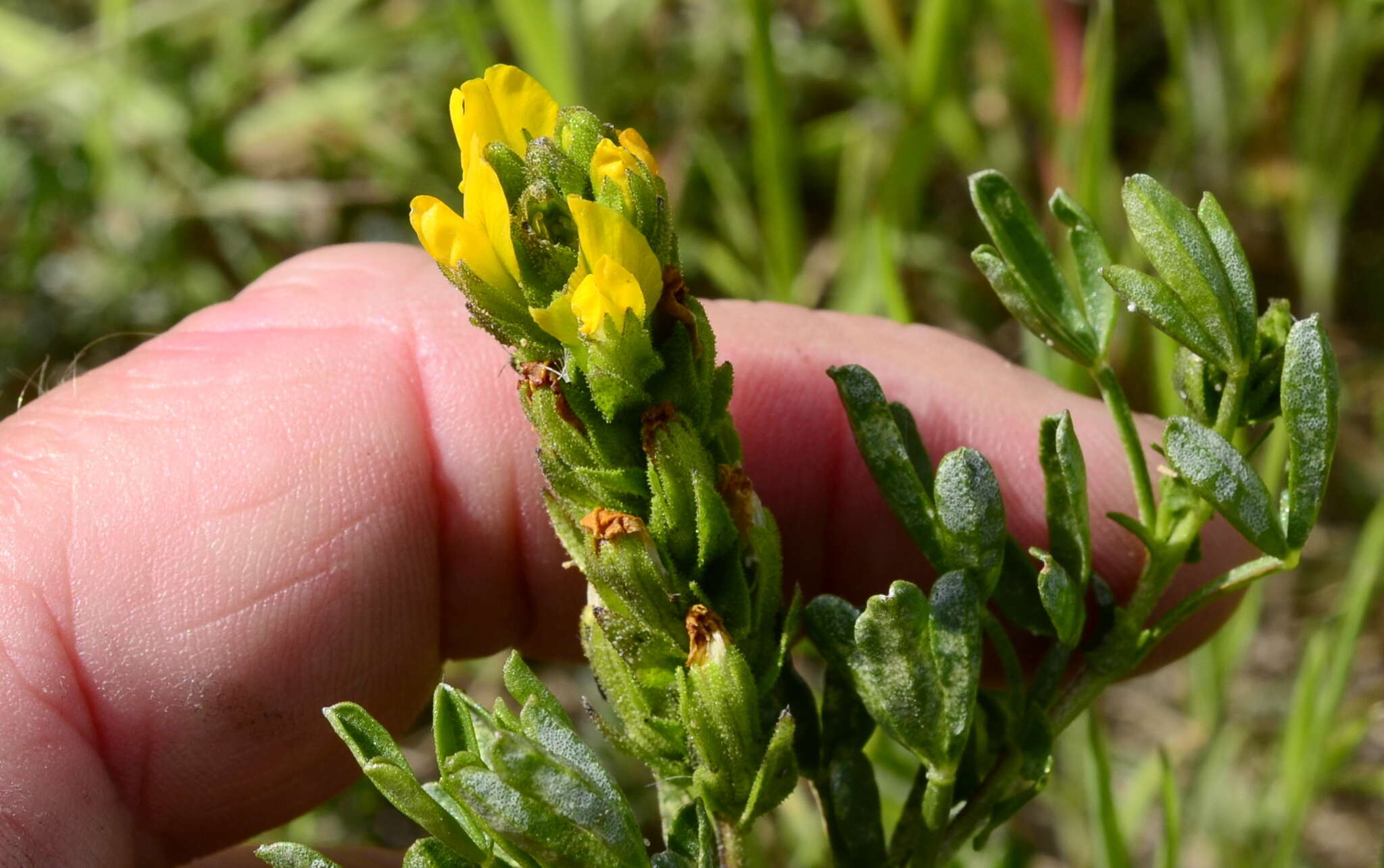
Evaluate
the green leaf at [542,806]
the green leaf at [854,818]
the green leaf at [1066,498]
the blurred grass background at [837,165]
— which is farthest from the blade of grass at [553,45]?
the green leaf at [542,806]

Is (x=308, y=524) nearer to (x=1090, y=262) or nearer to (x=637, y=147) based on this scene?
(x=637, y=147)

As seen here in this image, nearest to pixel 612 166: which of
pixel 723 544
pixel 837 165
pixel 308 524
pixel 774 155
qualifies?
pixel 723 544

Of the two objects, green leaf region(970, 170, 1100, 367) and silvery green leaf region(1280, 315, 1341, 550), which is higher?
green leaf region(970, 170, 1100, 367)

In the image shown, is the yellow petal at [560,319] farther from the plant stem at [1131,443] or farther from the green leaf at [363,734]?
the plant stem at [1131,443]

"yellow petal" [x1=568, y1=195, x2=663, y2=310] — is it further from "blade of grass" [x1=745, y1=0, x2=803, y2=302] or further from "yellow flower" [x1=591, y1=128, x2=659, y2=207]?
"blade of grass" [x1=745, y1=0, x2=803, y2=302]

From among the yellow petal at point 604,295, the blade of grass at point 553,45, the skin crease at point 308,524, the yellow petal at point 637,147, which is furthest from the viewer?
the blade of grass at point 553,45

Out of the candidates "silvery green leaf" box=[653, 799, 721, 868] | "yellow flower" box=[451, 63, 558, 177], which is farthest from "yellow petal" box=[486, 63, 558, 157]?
"silvery green leaf" box=[653, 799, 721, 868]
